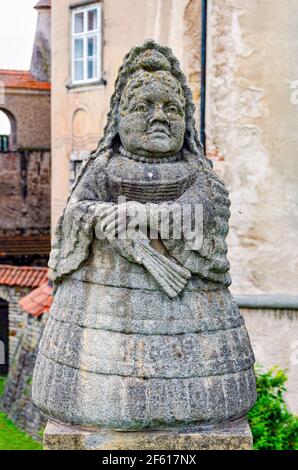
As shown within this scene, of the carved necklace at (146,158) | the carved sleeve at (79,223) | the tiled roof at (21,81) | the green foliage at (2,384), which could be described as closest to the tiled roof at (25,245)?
the tiled roof at (21,81)

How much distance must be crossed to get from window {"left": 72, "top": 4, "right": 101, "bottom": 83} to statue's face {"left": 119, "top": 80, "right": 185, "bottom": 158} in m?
9.89

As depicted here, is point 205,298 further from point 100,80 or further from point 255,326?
point 100,80

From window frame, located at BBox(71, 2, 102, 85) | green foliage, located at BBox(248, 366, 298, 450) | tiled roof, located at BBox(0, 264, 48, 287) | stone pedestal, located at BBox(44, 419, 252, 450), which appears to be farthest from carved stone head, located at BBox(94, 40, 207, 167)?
tiled roof, located at BBox(0, 264, 48, 287)

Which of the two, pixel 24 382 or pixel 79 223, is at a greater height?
pixel 79 223

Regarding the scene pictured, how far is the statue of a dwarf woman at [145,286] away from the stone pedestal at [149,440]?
0.06 m

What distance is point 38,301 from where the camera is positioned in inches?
680

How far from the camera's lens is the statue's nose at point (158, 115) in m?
5.43

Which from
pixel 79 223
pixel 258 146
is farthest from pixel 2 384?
pixel 79 223

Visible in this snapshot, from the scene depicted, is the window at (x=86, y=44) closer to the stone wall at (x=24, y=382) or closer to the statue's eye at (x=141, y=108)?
the stone wall at (x=24, y=382)

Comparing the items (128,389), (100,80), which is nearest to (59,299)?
(128,389)

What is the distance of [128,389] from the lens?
16.9 feet

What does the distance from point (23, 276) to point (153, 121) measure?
1408 cm

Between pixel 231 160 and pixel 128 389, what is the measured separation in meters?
7.38

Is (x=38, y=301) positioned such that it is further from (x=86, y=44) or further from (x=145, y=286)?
(x=145, y=286)
